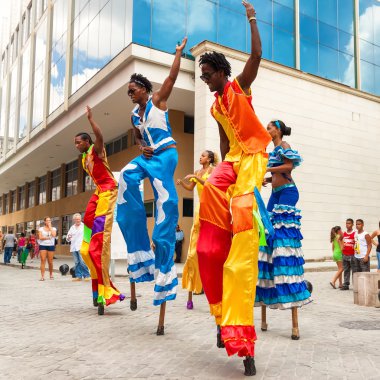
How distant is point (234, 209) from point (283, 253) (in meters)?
1.42

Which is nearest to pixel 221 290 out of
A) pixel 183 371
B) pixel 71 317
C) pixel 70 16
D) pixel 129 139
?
pixel 183 371

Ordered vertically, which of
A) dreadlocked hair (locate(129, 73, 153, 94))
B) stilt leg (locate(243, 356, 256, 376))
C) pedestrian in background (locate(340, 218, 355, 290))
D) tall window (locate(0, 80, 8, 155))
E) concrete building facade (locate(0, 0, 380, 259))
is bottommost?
stilt leg (locate(243, 356, 256, 376))

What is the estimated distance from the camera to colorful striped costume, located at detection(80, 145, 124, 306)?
538 cm

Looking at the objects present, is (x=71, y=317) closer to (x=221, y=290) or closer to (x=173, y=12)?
(x=221, y=290)

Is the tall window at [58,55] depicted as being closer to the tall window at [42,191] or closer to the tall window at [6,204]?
the tall window at [42,191]

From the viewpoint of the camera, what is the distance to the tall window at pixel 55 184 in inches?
1513

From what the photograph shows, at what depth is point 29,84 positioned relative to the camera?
33.8m

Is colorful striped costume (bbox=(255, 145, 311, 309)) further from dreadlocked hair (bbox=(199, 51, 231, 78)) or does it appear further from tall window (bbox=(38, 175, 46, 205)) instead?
tall window (bbox=(38, 175, 46, 205))

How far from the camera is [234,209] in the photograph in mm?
3107

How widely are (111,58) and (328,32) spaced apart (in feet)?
39.8

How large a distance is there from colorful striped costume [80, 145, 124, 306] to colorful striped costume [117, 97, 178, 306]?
70 centimetres

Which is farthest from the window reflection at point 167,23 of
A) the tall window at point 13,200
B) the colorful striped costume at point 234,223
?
the tall window at point 13,200

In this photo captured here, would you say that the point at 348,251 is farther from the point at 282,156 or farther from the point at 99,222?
the point at 99,222

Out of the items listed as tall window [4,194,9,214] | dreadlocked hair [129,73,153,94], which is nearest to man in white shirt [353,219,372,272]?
dreadlocked hair [129,73,153,94]
